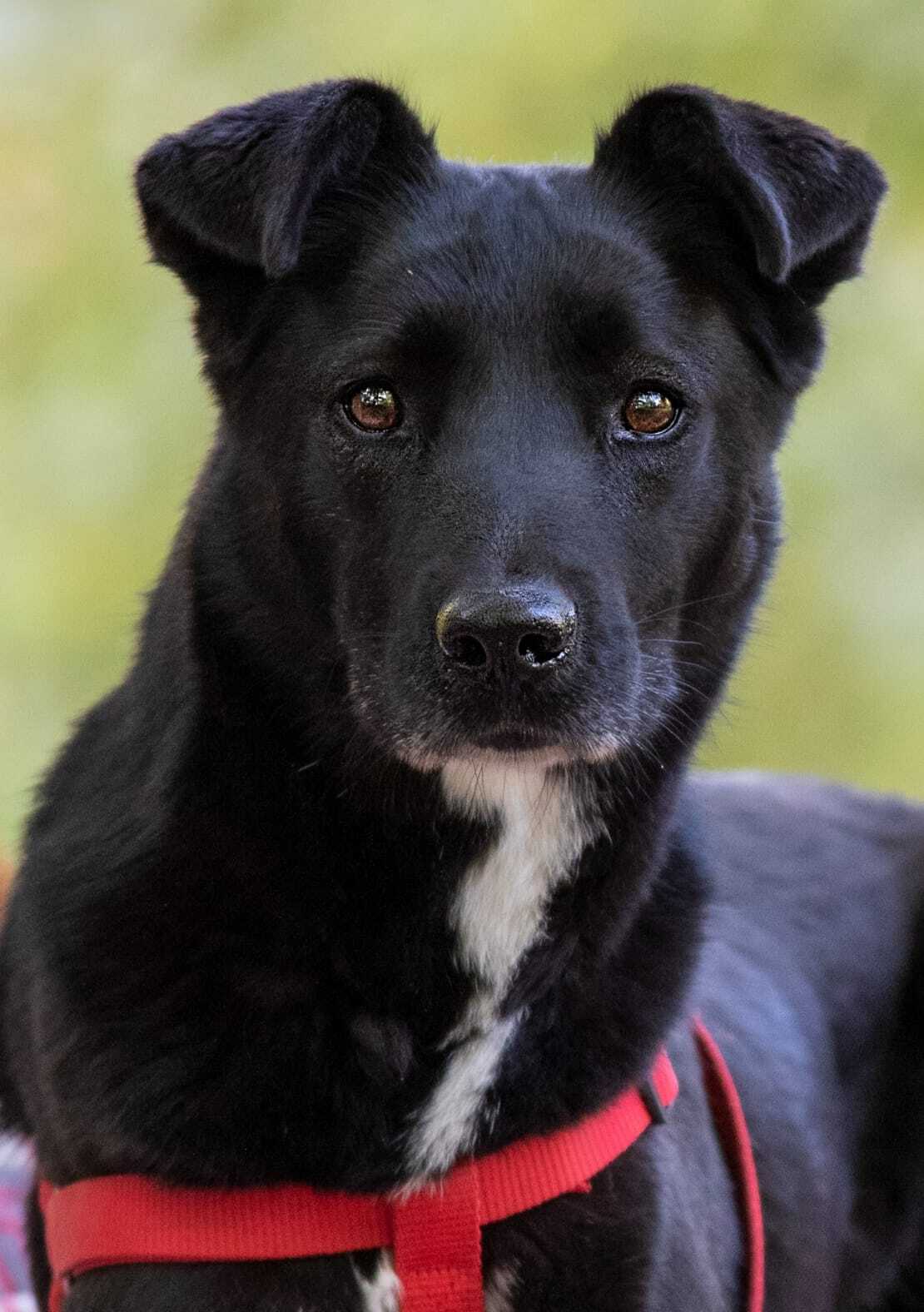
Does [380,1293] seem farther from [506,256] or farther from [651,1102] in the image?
[506,256]

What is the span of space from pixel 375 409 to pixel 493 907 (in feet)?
2.07

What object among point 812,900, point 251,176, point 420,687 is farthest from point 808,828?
point 251,176

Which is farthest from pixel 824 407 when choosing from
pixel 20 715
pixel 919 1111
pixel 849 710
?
pixel 919 1111

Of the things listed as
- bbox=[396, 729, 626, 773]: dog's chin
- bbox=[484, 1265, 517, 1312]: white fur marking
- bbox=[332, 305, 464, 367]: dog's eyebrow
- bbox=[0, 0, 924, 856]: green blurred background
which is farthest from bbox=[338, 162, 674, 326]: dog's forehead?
bbox=[0, 0, 924, 856]: green blurred background

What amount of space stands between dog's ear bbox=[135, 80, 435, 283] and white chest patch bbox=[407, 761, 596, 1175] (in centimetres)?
68

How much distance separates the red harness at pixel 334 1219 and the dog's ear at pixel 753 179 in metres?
1.13

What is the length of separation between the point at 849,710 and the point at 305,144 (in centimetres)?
539

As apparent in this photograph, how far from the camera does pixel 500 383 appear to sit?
2070mm

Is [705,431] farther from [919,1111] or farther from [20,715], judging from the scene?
[20,715]

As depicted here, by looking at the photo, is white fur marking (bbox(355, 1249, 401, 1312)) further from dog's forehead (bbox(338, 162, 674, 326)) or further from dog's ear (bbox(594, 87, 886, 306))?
dog's ear (bbox(594, 87, 886, 306))

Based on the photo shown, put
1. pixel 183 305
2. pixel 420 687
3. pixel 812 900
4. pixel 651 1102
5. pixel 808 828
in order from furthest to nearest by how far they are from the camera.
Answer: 1. pixel 183 305
2. pixel 808 828
3. pixel 812 900
4. pixel 651 1102
5. pixel 420 687

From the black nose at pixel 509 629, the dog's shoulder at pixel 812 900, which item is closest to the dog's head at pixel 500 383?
the black nose at pixel 509 629

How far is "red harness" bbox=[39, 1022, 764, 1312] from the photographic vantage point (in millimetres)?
1995

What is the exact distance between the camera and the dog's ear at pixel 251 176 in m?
2.02
